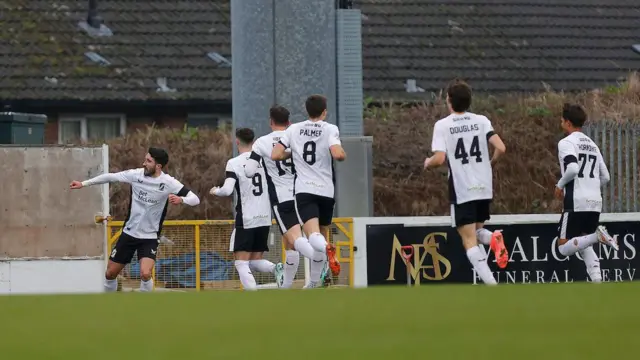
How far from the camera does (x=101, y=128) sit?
107 ft

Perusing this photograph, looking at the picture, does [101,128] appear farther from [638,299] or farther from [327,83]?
[638,299]

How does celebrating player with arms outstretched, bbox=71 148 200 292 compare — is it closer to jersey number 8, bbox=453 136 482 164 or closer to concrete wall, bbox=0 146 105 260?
concrete wall, bbox=0 146 105 260

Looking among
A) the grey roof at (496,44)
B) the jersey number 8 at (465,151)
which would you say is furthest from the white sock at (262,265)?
the grey roof at (496,44)

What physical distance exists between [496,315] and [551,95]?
1703cm

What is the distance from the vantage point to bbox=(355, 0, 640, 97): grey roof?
33.9 m

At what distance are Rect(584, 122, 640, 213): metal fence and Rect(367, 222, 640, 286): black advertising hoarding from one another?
884mm

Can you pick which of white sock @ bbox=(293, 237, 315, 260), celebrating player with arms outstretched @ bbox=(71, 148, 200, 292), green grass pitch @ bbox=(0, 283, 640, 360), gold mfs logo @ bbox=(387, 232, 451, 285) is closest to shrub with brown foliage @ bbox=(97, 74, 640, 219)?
gold mfs logo @ bbox=(387, 232, 451, 285)

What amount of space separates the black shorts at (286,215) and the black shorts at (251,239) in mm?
1125

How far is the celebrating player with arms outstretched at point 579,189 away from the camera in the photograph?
15.7 meters

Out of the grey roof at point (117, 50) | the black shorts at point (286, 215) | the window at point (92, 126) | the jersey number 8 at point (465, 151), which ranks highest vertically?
the grey roof at point (117, 50)

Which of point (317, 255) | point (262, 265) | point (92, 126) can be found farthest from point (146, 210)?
point (92, 126)

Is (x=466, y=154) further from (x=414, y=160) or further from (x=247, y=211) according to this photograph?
(x=414, y=160)

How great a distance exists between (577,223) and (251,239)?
3.19 meters

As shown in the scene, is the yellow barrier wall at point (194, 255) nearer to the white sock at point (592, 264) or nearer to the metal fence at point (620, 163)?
the metal fence at point (620, 163)
